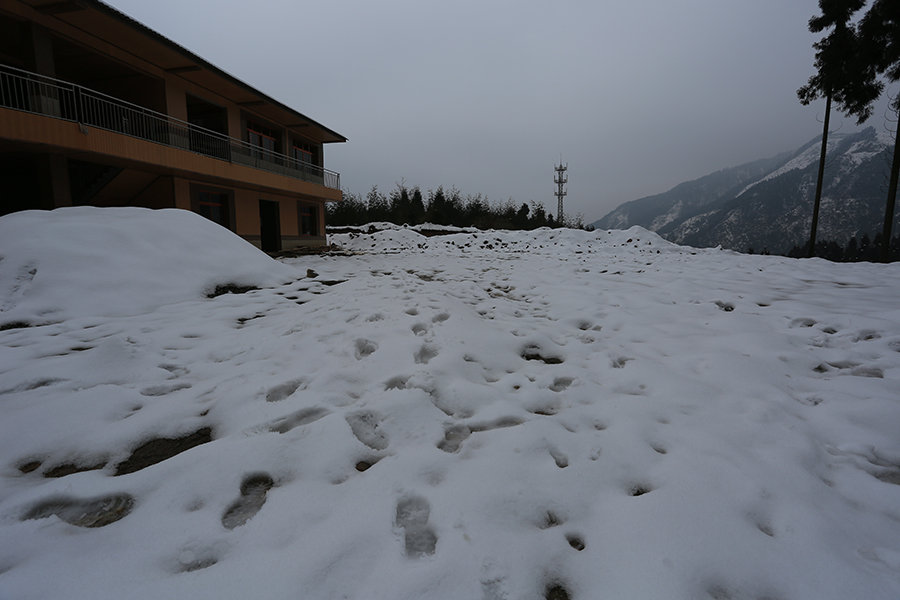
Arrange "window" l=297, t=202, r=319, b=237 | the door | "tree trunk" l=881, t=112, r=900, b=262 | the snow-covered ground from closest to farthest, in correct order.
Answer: the snow-covered ground
"tree trunk" l=881, t=112, r=900, b=262
the door
"window" l=297, t=202, r=319, b=237

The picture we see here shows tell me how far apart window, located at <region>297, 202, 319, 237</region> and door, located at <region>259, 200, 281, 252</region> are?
82.7 inches

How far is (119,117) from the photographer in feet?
39.1

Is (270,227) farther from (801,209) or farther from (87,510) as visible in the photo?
(801,209)

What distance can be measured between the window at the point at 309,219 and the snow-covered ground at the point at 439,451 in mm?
17728

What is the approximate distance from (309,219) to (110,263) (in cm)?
1813

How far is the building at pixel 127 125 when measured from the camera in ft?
30.8

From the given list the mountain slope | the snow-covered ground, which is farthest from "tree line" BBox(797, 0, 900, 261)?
the mountain slope

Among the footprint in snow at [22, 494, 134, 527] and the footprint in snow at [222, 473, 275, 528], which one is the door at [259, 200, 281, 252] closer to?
the footprint in snow at [22, 494, 134, 527]

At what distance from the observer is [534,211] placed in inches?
1320

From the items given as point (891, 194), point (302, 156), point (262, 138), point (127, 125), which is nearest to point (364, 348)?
point (127, 125)

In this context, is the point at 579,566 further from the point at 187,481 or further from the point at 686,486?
the point at 187,481

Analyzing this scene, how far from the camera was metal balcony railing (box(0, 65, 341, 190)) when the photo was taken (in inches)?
363

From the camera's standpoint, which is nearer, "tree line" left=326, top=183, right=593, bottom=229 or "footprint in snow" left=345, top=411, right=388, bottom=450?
"footprint in snow" left=345, top=411, right=388, bottom=450

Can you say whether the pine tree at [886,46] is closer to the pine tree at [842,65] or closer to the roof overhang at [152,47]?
the pine tree at [842,65]
